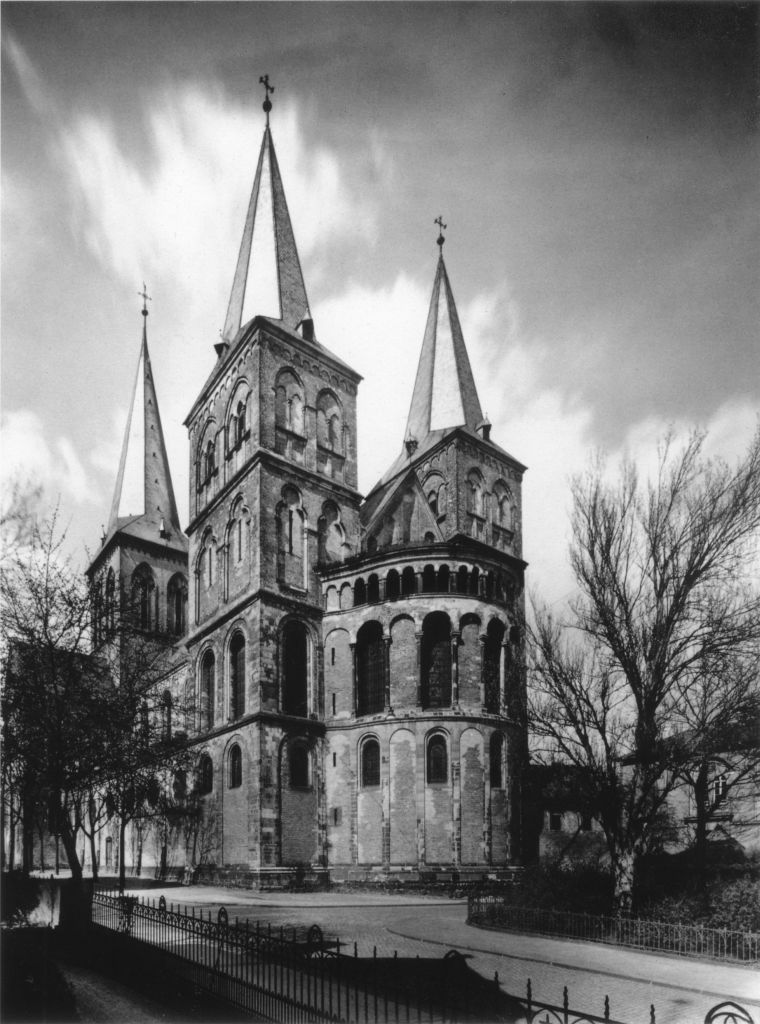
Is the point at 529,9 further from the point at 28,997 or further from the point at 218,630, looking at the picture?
the point at 218,630

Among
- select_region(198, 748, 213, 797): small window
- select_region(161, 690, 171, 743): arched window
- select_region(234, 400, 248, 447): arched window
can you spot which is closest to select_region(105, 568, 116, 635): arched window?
select_region(161, 690, 171, 743): arched window

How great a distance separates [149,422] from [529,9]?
170 ft

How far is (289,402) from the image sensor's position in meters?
37.1

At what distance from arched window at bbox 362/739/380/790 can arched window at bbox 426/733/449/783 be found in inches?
85.8

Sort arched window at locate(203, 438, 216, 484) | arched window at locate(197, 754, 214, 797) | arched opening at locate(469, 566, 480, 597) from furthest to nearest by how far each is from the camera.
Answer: arched window at locate(203, 438, 216, 484), arched window at locate(197, 754, 214, 797), arched opening at locate(469, 566, 480, 597)

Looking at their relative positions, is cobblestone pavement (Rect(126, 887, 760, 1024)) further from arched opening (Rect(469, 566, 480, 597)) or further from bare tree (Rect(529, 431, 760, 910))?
arched opening (Rect(469, 566, 480, 597))

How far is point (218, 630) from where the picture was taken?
36.7 meters

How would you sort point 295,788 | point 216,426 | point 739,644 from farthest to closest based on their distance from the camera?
point 216,426 → point 295,788 → point 739,644

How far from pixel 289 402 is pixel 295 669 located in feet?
38.4

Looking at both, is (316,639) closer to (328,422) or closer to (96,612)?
(328,422)

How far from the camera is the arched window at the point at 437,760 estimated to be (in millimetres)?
31703

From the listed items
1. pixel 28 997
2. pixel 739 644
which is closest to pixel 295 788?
pixel 739 644

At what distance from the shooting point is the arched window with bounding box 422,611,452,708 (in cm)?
3306

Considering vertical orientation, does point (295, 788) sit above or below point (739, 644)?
below
